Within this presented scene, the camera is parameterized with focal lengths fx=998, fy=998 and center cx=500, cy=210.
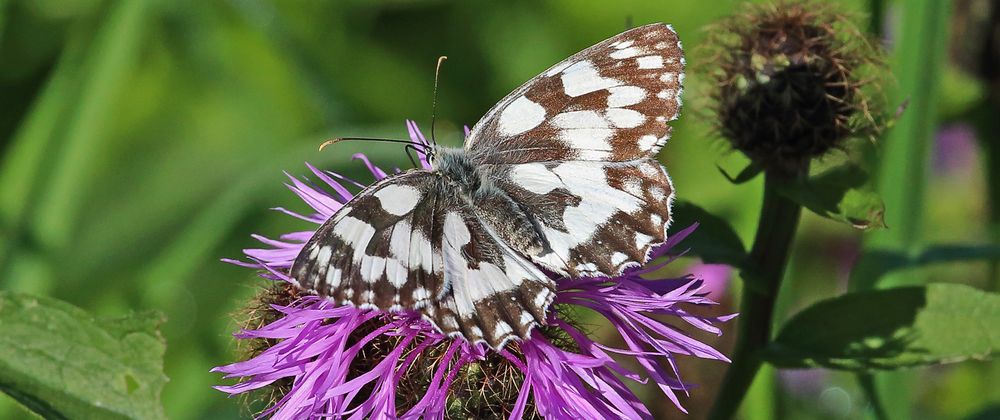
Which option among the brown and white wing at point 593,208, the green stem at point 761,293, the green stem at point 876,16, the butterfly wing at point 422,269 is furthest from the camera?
the green stem at point 876,16

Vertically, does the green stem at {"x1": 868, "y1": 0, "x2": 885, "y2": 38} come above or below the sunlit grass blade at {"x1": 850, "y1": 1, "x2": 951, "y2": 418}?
above

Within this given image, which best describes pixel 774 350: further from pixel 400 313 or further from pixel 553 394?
pixel 400 313

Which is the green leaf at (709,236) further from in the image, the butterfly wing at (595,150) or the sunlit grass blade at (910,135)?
the sunlit grass blade at (910,135)

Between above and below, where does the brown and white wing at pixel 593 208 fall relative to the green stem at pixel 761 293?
above

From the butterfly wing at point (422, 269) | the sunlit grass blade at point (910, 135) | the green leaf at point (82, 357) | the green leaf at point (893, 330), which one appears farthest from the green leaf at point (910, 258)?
the green leaf at point (82, 357)

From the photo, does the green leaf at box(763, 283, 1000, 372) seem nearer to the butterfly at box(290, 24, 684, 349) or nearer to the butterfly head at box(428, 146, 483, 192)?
the butterfly at box(290, 24, 684, 349)

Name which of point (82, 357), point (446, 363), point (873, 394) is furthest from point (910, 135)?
point (82, 357)

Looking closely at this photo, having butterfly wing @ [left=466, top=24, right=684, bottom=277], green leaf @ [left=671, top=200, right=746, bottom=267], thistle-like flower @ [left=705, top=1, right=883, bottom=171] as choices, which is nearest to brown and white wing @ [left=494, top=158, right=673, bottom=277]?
butterfly wing @ [left=466, top=24, right=684, bottom=277]

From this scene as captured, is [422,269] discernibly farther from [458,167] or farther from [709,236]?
[709,236]
